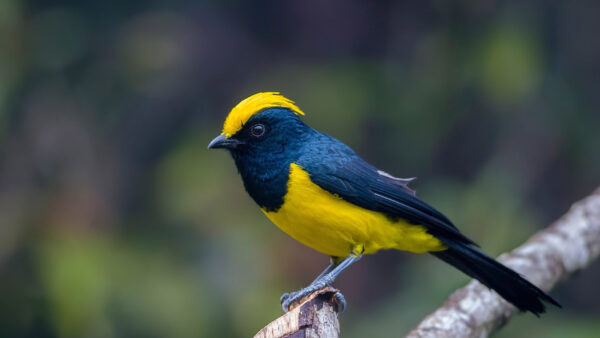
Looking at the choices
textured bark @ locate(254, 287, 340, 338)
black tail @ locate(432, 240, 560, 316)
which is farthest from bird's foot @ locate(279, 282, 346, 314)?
black tail @ locate(432, 240, 560, 316)

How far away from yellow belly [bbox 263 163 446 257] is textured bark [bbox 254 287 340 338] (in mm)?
503

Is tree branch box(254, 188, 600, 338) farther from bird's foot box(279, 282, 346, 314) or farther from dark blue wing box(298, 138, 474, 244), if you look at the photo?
dark blue wing box(298, 138, 474, 244)

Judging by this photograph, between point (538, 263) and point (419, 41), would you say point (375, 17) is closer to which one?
point (419, 41)

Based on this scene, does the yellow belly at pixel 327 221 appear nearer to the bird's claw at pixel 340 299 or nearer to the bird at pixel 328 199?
the bird at pixel 328 199

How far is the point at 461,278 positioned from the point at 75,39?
11.4 feet

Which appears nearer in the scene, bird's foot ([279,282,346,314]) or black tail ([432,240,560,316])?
bird's foot ([279,282,346,314])

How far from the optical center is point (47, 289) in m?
5.01

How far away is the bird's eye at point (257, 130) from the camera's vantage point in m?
3.58

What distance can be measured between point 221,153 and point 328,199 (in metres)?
2.62

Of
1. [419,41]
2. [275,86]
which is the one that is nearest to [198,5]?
[275,86]

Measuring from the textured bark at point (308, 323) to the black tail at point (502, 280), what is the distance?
107 centimetres

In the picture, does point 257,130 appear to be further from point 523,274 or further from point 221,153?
point 221,153

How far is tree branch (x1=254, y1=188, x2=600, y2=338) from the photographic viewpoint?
337cm

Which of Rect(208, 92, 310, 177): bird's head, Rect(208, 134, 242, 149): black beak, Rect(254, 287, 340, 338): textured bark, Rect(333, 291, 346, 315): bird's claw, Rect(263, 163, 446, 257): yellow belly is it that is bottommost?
Rect(254, 287, 340, 338): textured bark
